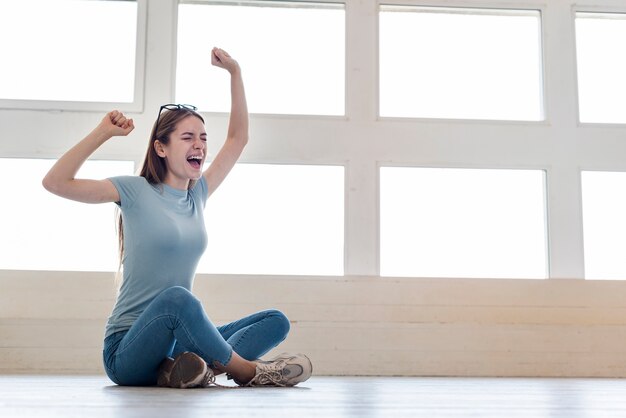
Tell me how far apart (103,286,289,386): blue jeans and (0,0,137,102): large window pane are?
5.17 ft

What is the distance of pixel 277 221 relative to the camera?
345 cm

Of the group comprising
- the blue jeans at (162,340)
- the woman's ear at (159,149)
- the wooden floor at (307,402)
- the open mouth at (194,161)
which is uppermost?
the woman's ear at (159,149)

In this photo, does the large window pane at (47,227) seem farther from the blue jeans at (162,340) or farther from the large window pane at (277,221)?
the blue jeans at (162,340)

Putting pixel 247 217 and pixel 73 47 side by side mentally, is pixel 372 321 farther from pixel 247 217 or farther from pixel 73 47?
pixel 73 47

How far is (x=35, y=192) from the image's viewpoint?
134 inches

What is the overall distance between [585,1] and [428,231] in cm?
125

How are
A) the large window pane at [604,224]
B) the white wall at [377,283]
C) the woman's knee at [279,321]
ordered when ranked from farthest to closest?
the large window pane at [604,224] → the white wall at [377,283] → the woman's knee at [279,321]

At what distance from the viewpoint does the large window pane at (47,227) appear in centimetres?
336

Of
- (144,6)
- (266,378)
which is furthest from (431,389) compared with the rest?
(144,6)

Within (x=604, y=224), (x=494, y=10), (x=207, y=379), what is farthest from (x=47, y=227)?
(x=604, y=224)

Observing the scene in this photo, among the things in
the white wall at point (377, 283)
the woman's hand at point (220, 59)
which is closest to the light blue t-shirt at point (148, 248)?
the woman's hand at point (220, 59)

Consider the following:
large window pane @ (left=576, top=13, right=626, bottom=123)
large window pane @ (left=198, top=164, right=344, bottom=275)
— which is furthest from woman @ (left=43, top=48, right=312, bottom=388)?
large window pane @ (left=576, top=13, right=626, bottom=123)

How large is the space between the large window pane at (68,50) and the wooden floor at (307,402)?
152cm

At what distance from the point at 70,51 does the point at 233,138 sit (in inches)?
49.2
